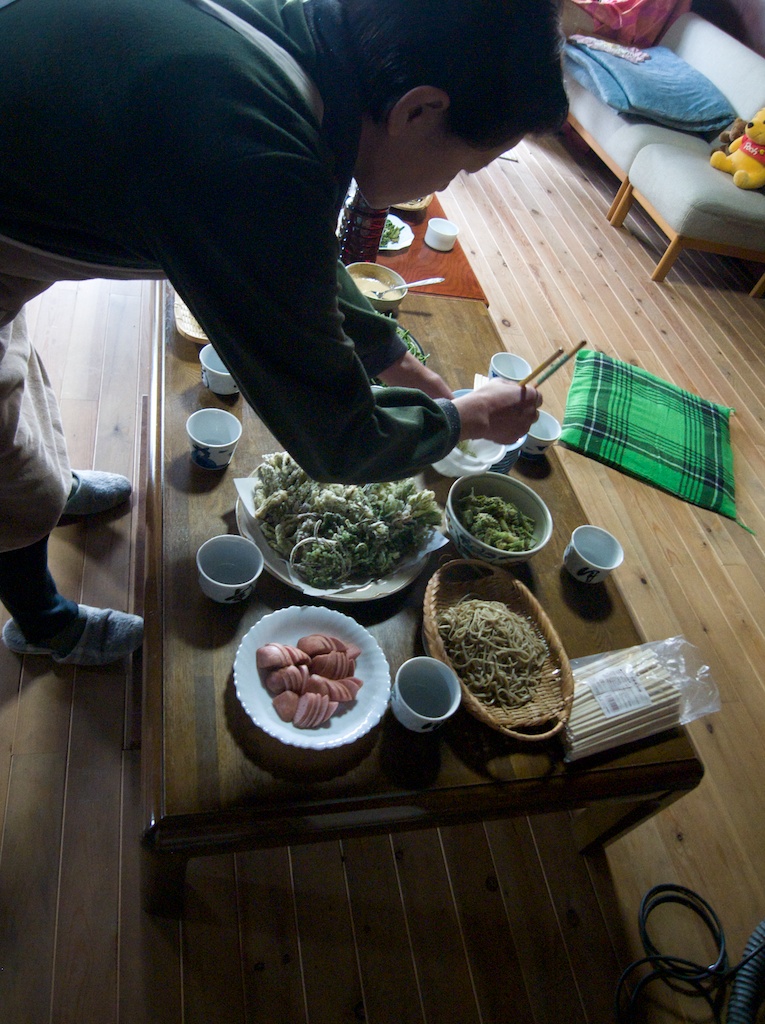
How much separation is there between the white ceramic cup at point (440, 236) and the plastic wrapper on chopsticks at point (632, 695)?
4.60 ft

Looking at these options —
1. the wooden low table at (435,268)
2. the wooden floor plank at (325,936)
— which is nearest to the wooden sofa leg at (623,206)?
the wooden low table at (435,268)

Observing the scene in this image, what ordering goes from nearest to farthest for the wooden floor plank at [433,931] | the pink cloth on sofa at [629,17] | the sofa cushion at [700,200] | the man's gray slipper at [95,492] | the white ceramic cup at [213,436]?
the white ceramic cup at [213,436] → the wooden floor plank at [433,931] → the man's gray slipper at [95,492] → the sofa cushion at [700,200] → the pink cloth on sofa at [629,17]

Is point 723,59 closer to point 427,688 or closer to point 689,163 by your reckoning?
point 689,163

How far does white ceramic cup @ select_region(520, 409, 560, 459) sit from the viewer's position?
156 centimetres

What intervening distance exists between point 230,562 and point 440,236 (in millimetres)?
1387

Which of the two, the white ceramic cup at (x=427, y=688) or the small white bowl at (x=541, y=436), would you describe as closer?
the white ceramic cup at (x=427, y=688)

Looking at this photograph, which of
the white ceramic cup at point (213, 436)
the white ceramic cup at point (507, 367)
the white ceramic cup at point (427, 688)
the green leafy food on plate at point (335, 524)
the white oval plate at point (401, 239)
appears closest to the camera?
the white ceramic cup at point (427, 688)

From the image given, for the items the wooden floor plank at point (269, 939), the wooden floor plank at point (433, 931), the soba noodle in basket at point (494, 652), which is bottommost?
the wooden floor plank at point (269, 939)

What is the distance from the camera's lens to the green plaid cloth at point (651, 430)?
2674mm

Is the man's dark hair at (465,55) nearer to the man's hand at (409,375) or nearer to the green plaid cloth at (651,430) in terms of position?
the man's hand at (409,375)

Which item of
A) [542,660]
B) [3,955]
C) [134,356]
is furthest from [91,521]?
[542,660]

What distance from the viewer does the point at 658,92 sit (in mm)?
3916

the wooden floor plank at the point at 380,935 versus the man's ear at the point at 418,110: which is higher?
the man's ear at the point at 418,110

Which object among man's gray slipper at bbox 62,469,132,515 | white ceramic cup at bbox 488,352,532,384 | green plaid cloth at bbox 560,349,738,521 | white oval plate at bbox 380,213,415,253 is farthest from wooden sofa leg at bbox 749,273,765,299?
man's gray slipper at bbox 62,469,132,515
